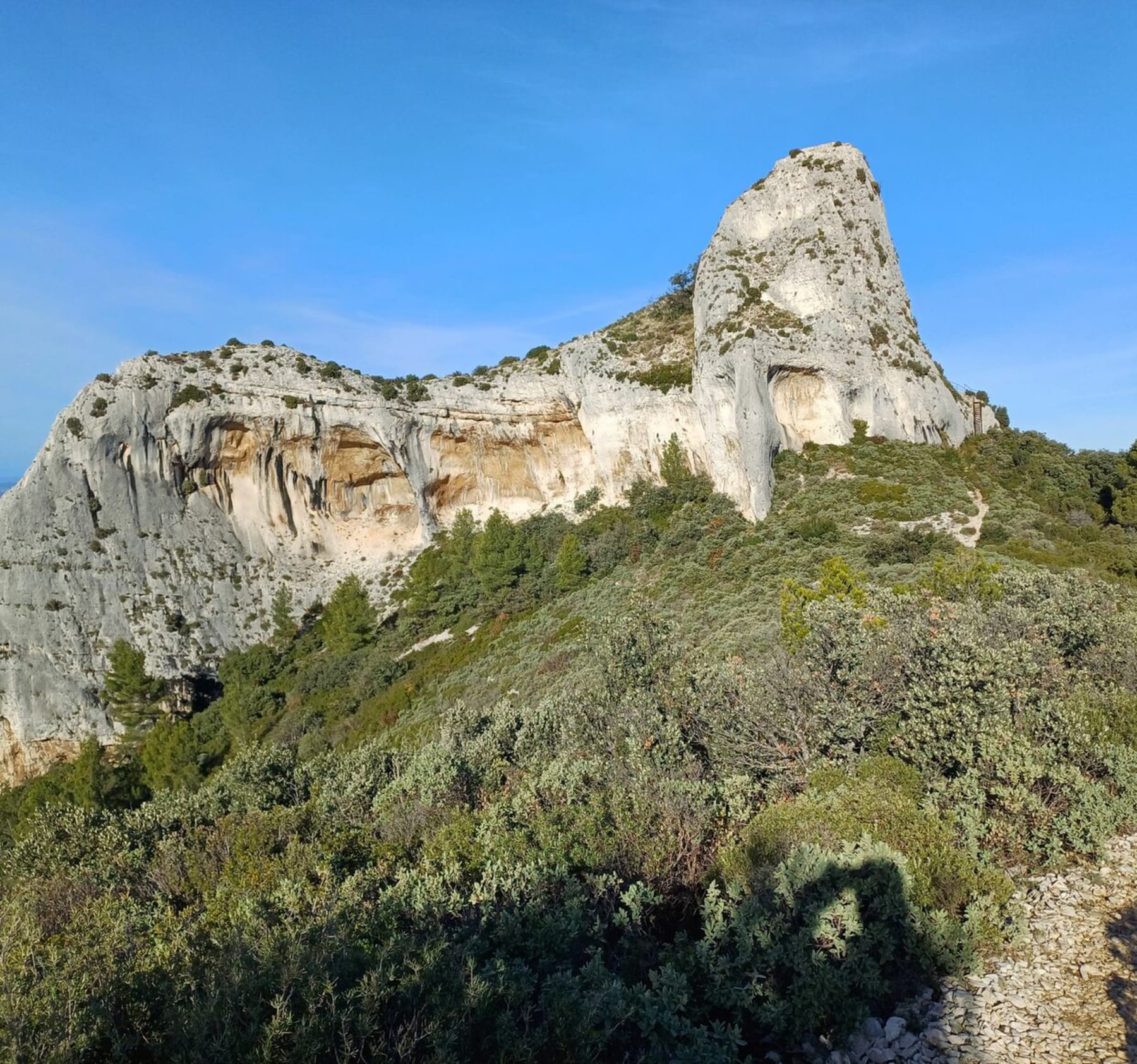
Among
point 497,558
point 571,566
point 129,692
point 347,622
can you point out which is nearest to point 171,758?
point 129,692

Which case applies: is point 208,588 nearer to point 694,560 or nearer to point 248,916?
point 694,560

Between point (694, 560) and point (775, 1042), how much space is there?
2983cm

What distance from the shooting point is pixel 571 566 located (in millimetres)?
40562

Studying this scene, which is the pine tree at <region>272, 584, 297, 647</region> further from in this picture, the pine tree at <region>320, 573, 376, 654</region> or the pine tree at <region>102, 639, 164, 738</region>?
the pine tree at <region>102, 639, 164, 738</region>

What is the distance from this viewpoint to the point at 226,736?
121 ft

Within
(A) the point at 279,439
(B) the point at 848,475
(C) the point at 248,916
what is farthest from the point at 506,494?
(C) the point at 248,916

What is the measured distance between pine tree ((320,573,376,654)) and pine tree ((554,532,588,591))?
1291cm

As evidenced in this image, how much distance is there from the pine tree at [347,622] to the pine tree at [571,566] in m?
12.9

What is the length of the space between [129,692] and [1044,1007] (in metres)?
43.3

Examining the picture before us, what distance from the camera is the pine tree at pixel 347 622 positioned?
141 ft

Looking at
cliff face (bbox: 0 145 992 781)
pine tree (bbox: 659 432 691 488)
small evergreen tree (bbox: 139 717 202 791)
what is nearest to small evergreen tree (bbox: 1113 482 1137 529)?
cliff face (bbox: 0 145 992 781)

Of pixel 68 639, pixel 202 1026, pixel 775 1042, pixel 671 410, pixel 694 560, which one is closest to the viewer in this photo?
pixel 202 1026

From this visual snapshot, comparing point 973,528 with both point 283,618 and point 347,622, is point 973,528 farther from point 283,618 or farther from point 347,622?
point 283,618

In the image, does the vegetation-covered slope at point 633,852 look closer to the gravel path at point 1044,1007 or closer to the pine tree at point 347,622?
the gravel path at point 1044,1007
